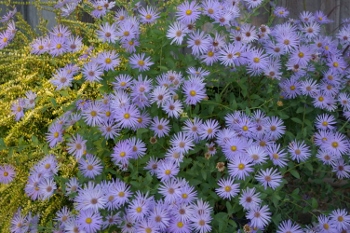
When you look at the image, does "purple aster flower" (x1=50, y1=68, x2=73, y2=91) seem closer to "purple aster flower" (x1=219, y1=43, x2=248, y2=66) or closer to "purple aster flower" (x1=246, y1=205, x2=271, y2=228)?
"purple aster flower" (x1=219, y1=43, x2=248, y2=66)

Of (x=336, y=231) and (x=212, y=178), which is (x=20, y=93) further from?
(x=336, y=231)

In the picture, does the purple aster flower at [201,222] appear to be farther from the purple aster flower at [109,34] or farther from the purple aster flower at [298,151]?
the purple aster flower at [109,34]

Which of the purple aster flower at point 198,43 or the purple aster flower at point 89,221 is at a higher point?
the purple aster flower at point 198,43

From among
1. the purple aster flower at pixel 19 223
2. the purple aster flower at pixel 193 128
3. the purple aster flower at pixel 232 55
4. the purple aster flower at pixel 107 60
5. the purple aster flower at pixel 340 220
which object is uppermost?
the purple aster flower at pixel 232 55

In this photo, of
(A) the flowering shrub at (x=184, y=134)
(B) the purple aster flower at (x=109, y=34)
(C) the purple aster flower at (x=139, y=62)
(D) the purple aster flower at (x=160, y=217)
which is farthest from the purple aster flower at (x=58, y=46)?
(D) the purple aster flower at (x=160, y=217)

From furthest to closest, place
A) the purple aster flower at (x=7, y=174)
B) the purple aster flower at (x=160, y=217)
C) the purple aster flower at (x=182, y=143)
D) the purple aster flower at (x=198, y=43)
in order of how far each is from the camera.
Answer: the purple aster flower at (x=7, y=174) < the purple aster flower at (x=198, y=43) < the purple aster flower at (x=182, y=143) < the purple aster flower at (x=160, y=217)

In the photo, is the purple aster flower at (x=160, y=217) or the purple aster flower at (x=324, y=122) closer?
the purple aster flower at (x=160, y=217)

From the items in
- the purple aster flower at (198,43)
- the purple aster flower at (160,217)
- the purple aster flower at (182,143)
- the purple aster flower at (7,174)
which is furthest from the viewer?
the purple aster flower at (7,174)
